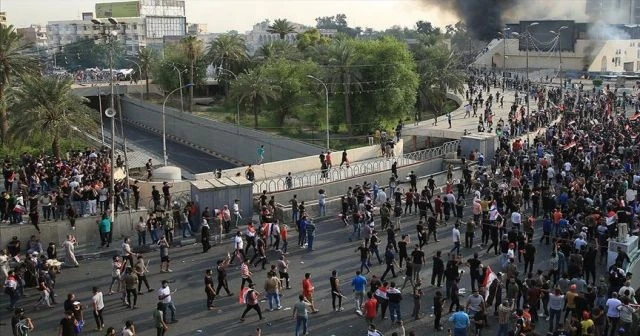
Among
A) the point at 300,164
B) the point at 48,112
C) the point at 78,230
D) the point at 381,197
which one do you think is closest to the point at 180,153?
the point at 300,164

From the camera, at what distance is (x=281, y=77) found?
5150 cm

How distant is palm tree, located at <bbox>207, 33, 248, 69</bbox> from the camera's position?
60938mm

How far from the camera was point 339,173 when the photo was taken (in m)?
30.5

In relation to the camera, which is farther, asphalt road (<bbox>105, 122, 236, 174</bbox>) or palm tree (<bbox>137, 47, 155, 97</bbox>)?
palm tree (<bbox>137, 47, 155, 97</bbox>)

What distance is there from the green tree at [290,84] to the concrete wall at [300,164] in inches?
488

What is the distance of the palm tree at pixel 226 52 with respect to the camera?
60.9 m

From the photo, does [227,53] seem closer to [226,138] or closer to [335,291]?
[226,138]

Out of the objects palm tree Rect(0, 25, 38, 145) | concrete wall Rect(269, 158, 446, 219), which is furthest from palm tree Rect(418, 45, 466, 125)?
palm tree Rect(0, 25, 38, 145)

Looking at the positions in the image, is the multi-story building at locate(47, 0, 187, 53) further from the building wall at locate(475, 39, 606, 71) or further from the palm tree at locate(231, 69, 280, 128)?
the palm tree at locate(231, 69, 280, 128)

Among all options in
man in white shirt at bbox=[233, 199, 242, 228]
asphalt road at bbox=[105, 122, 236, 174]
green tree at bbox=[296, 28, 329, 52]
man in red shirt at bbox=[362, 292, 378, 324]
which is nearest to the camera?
man in red shirt at bbox=[362, 292, 378, 324]

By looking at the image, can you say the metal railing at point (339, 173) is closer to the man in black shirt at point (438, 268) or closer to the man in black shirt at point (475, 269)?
the man in black shirt at point (438, 268)

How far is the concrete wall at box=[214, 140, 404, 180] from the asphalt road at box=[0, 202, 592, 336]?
32.8 feet

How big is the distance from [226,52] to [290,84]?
40.9ft

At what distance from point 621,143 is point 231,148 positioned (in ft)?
95.5
